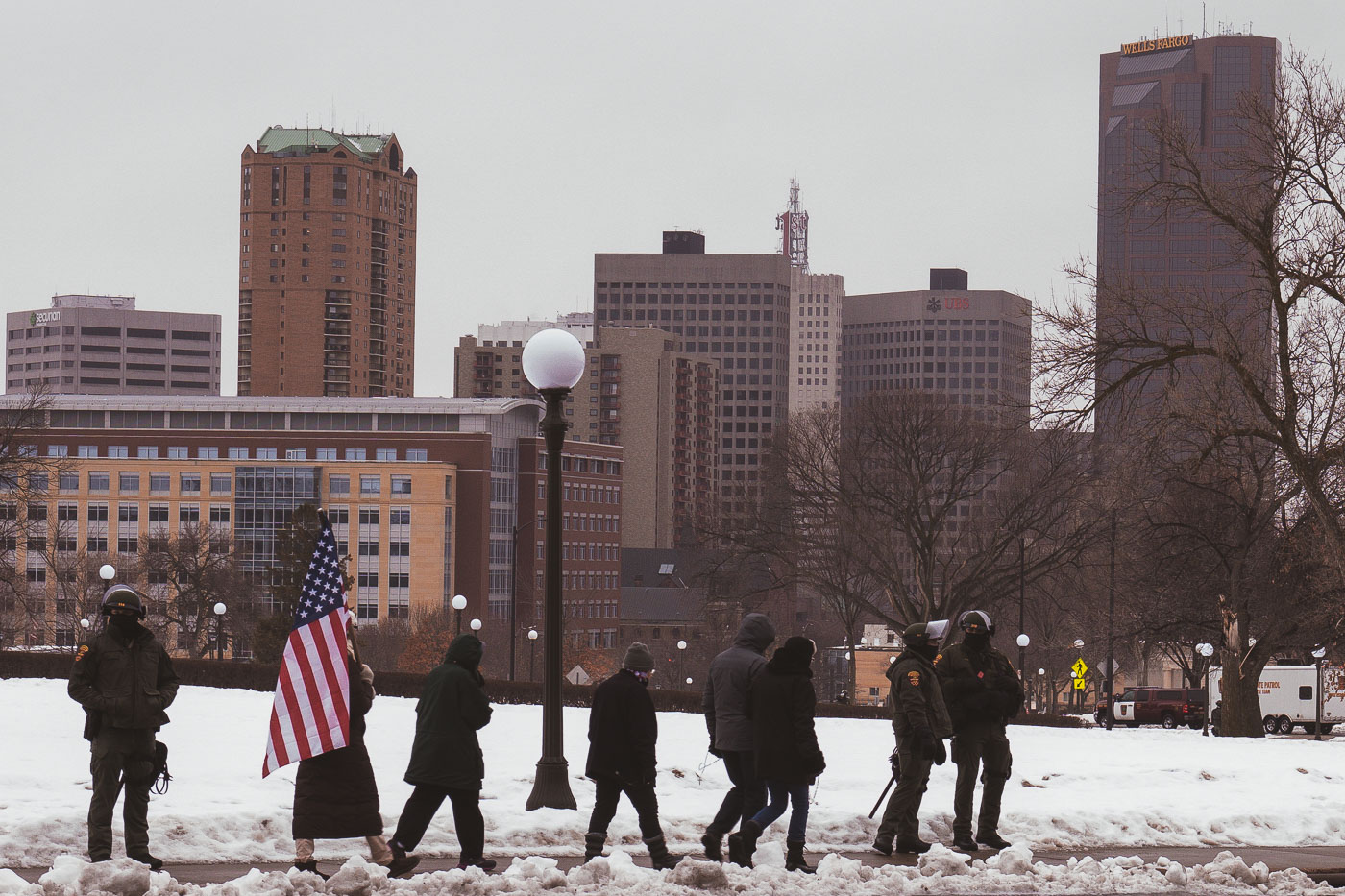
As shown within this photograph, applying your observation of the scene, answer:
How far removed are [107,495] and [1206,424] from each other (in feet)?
467

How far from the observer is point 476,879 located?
1148cm

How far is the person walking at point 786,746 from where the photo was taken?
13.2 m

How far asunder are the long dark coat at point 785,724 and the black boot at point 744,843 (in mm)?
402

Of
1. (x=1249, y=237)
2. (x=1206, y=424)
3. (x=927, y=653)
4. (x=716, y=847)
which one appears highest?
(x=1249, y=237)

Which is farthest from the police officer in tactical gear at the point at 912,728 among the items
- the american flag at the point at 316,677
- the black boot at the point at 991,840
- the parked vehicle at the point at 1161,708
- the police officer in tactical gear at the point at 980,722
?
the parked vehicle at the point at 1161,708

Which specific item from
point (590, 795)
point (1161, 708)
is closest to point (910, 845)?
point (590, 795)

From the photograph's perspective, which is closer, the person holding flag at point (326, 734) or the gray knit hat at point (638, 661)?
the person holding flag at point (326, 734)

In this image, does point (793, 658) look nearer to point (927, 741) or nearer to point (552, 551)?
A: point (927, 741)

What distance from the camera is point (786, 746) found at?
13.2m

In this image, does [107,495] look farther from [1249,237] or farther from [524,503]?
[1249,237]

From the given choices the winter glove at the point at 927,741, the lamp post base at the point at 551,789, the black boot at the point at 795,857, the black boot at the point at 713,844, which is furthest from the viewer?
the lamp post base at the point at 551,789

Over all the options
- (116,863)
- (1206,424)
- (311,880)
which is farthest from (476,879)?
(1206,424)

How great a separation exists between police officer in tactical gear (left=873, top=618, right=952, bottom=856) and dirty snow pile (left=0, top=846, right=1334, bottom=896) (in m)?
1.21

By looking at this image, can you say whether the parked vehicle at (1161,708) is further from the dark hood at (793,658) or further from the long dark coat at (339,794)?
the long dark coat at (339,794)
